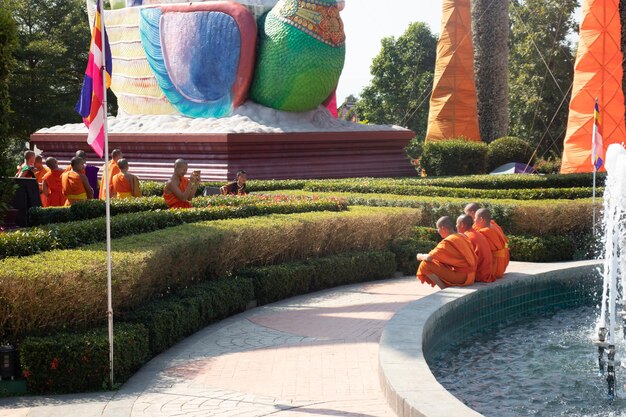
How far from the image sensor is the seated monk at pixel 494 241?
10406 mm

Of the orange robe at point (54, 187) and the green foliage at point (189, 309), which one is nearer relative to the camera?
the green foliage at point (189, 309)

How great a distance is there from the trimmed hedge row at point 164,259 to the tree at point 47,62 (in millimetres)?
20952

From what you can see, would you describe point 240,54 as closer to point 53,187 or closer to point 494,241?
point 53,187

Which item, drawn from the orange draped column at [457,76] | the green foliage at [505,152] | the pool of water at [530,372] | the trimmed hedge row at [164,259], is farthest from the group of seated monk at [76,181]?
the orange draped column at [457,76]

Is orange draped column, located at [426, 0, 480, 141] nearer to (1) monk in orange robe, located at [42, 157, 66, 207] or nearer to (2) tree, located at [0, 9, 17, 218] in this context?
(1) monk in orange robe, located at [42, 157, 66, 207]

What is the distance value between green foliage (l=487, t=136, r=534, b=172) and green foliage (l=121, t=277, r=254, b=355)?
16.7 meters

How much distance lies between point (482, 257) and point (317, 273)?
202cm

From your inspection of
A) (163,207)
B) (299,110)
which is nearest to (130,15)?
(299,110)

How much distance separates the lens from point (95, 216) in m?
10.7

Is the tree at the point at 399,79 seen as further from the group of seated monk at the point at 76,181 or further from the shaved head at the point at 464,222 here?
the shaved head at the point at 464,222

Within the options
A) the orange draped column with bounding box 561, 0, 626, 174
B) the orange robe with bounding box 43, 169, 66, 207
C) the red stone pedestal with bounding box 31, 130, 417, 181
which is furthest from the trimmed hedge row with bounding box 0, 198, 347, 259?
the orange draped column with bounding box 561, 0, 626, 174

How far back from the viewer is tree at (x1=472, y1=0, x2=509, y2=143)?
2902cm

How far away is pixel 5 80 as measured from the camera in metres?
8.92

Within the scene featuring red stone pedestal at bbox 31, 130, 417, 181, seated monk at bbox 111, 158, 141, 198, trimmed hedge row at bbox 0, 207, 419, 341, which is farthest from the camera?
red stone pedestal at bbox 31, 130, 417, 181
